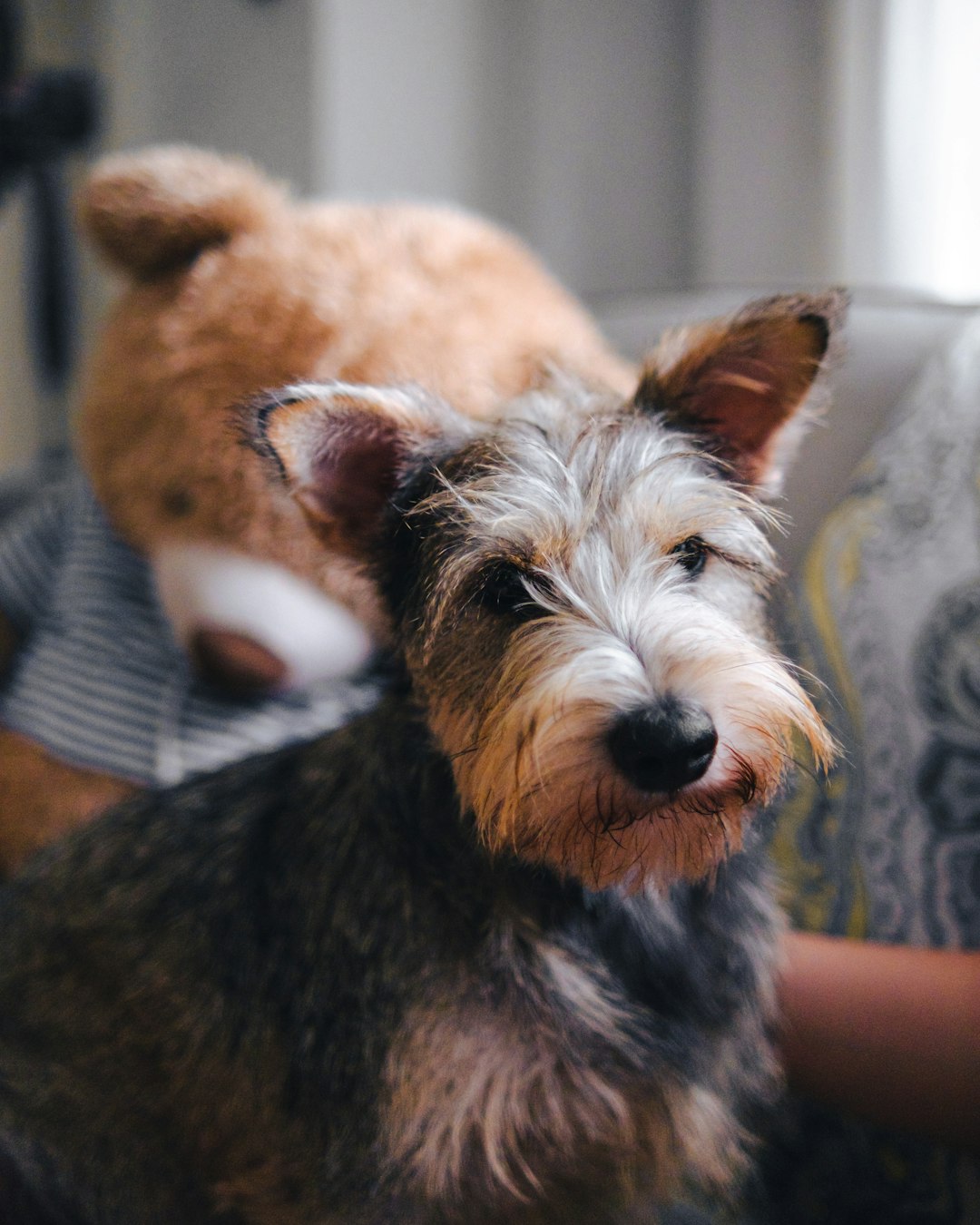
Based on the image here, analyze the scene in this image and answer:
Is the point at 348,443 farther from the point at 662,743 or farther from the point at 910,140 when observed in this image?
the point at 910,140

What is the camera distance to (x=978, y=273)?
2021mm

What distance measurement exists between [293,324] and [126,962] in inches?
38.7

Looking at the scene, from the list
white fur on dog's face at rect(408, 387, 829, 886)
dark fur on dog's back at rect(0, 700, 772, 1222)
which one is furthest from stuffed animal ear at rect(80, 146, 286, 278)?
dark fur on dog's back at rect(0, 700, 772, 1222)

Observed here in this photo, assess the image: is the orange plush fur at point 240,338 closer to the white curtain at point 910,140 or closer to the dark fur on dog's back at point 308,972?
the dark fur on dog's back at point 308,972

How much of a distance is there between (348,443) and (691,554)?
1.37ft

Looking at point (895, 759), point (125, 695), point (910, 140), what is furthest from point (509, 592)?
point (910, 140)

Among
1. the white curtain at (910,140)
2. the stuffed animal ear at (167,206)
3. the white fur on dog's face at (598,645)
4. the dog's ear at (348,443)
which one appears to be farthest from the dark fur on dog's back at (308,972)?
the white curtain at (910,140)

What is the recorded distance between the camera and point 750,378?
3.55ft

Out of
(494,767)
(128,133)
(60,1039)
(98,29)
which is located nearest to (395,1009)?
(494,767)

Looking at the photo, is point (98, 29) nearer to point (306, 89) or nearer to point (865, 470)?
point (306, 89)

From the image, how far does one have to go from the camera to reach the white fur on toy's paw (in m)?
1.48

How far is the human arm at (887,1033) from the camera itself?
108 centimetres

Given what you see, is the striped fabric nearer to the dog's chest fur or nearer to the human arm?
the dog's chest fur

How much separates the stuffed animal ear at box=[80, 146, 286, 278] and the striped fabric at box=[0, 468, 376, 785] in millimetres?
518
